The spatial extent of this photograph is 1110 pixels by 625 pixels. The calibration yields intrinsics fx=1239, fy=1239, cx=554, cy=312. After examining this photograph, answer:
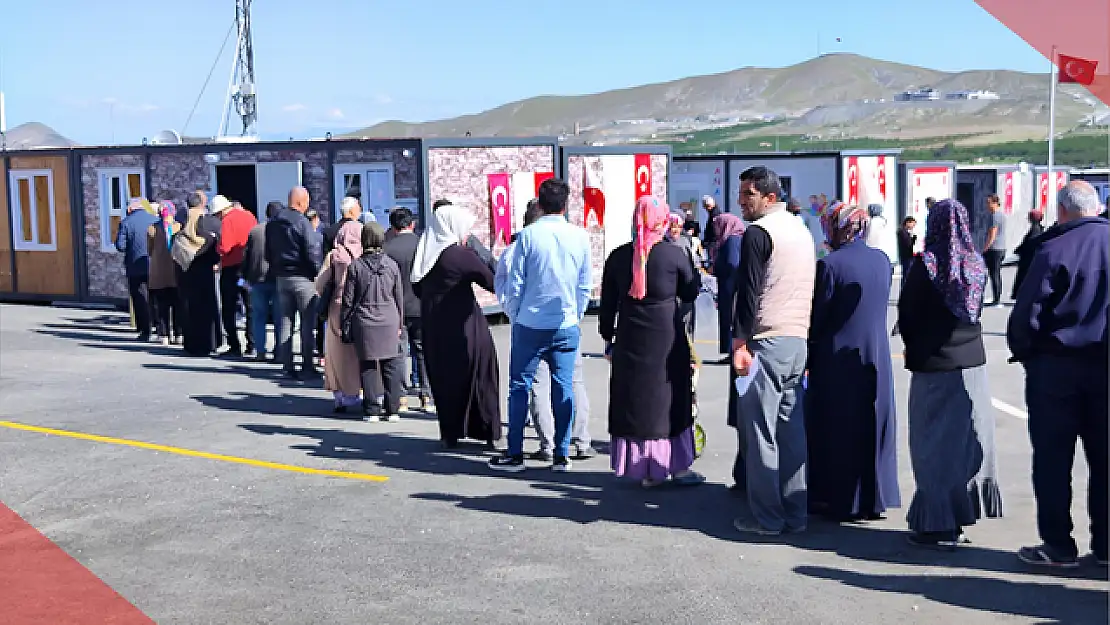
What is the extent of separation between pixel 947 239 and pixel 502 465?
141 inches

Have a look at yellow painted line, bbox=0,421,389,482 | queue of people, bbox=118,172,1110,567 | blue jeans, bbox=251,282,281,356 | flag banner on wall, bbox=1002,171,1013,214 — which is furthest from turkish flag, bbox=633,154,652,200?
flag banner on wall, bbox=1002,171,1013,214

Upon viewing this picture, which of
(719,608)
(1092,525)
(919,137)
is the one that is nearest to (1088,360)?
(1092,525)

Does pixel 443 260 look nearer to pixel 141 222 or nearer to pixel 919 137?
pixel 141 222

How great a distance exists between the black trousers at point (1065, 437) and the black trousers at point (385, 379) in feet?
19.0

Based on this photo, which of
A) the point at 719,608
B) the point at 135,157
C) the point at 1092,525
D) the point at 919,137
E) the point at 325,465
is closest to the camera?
the point at 719,608

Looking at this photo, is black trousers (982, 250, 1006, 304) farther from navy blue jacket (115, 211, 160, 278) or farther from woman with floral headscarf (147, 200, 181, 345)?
navy blue jacket (115, 211, 160, 278)

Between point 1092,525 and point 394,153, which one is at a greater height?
point 394,153

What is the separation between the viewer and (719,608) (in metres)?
5.78

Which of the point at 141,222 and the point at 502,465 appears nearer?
the point at 502,465

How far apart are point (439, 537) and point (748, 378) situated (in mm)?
1968

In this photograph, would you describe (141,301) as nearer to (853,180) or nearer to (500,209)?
(500,209)

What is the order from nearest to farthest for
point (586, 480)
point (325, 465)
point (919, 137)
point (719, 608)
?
point (719, 608) → point (586, 480) → point (325, 465) → point (919, 137)

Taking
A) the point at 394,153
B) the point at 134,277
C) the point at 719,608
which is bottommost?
the point at 719,608

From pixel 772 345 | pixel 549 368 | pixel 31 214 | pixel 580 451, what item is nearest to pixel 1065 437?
pixel 772 345
